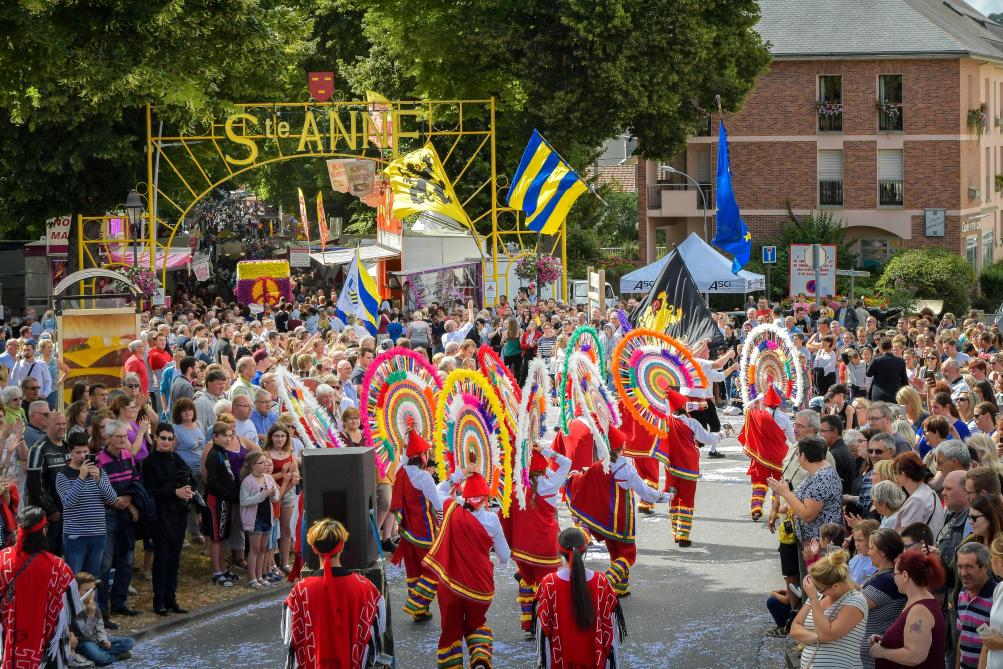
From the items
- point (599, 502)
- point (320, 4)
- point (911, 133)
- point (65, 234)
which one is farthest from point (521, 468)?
point (911, 133)

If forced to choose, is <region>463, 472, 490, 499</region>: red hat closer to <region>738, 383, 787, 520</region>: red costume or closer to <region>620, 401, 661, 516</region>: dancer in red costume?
<region>620, 401, 661, 516</region>: dancer in red costume

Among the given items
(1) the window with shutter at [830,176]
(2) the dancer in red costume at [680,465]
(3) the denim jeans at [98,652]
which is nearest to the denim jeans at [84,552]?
(3) the denim jeans at [98,652]

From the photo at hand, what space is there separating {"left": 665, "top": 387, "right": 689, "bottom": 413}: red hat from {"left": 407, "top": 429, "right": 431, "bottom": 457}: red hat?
389 centimetres

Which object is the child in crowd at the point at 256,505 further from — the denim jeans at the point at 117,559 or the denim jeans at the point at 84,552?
the denim jeans at the point at 84,552

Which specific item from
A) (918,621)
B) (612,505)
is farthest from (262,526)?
(918,621)

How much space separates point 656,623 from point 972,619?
4.14m

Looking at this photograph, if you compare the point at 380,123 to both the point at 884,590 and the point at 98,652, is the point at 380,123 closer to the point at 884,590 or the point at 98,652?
the point at 98,652

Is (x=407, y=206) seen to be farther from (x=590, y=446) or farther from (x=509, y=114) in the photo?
(x=590, y=446)

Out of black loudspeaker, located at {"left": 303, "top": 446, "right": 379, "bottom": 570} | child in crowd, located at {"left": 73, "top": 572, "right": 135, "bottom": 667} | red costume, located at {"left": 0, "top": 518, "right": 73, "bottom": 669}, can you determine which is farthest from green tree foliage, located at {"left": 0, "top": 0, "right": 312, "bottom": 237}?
black loudspeaker, located at {"left": 303, "top": 446, "right": 379, "bottom": 570}

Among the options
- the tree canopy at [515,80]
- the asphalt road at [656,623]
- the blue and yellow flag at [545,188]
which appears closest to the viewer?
the asphalt road at [656,623]

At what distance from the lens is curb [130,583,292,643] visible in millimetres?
11414

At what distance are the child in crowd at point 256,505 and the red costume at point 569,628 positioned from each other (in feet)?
14.5

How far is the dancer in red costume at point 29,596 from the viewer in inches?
350

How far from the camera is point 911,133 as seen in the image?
45.2 meters
